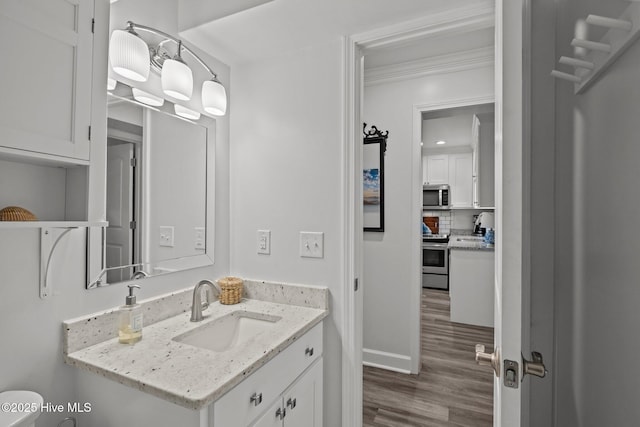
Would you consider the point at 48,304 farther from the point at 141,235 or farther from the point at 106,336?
the point at 141,235

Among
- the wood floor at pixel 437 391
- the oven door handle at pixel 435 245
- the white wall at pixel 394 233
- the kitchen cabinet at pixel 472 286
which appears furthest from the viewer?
the oven door handle at pixel 435 245

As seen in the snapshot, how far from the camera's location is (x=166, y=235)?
151cm

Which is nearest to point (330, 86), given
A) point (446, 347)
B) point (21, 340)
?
point (21, 340)

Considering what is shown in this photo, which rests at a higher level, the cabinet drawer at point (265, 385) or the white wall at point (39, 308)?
the white wall at point (39, 308)

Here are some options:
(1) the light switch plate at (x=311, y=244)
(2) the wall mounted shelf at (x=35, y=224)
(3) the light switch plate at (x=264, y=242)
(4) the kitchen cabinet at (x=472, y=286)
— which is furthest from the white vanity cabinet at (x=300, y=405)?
(4) the kitchen cabinet at (x=472, y=286)

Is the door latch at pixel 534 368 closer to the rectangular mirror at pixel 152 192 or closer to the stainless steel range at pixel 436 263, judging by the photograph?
the rectangular mirror at pixel 152 192

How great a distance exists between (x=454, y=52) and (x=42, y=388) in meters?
2.98

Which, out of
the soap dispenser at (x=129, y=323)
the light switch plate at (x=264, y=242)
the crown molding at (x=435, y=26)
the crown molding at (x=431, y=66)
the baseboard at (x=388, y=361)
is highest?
the crown molding at (x=431, y=66)

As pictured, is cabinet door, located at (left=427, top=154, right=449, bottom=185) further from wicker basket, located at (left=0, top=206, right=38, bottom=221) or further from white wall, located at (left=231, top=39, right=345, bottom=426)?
wicker basket, located at (left=0, top=206, right=38, bottom=221)

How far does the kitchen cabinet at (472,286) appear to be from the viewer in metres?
3.55

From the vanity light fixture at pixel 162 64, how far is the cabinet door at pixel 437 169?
17.9 feet

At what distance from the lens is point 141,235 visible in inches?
54.6

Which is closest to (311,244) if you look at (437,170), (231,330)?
(231,330)

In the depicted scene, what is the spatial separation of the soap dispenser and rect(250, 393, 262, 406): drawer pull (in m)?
0.52
